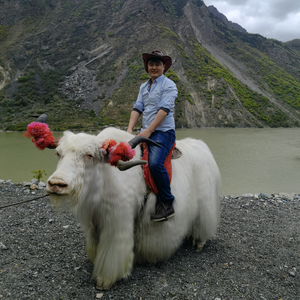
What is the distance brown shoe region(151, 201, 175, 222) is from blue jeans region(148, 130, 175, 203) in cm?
5

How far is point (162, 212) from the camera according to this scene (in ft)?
8.55

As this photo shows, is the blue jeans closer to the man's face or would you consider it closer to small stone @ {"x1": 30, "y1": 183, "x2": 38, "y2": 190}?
the man's face

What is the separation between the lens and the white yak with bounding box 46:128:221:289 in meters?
2.04

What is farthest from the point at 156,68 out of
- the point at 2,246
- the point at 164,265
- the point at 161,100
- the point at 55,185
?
the point at 2,246

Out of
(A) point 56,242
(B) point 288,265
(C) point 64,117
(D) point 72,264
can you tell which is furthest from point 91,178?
(C) point 64,117

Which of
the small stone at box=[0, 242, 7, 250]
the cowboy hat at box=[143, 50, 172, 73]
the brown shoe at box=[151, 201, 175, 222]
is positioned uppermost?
the cowboy hat at box=[143, 50, 172, 73]

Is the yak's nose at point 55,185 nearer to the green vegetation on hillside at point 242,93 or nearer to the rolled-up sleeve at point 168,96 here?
the rolled-up sleeve at point 168,96

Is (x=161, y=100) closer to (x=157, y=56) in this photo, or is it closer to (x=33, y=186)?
(x=157, y=56)

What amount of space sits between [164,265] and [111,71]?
174 ft

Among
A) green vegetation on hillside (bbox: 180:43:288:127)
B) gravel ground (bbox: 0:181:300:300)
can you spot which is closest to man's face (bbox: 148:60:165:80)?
gravel ground (bbox: 0:181:300:300)

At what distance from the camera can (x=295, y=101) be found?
61.0 metres

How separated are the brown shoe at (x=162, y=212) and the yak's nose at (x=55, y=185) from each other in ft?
3.67

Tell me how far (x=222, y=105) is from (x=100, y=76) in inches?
1010

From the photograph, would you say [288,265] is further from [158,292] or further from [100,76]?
[100,76]
